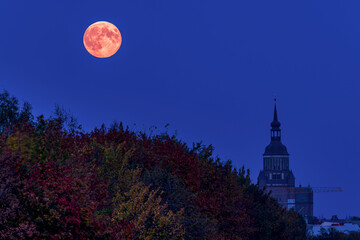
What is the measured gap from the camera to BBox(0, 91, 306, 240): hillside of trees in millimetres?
22672

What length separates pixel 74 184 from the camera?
24.3 metres

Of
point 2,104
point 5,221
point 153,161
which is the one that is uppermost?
point 2,104

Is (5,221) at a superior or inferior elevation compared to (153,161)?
inferior

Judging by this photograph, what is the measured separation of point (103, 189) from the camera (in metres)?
31.2

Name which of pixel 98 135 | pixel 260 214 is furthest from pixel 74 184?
pixel 260 214

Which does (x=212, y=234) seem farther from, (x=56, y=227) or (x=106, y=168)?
(x=56, y=227)

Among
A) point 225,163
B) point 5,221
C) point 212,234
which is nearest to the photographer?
point 5,221

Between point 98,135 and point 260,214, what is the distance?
3213 cm

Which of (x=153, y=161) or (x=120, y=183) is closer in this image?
(x=120, y=183)

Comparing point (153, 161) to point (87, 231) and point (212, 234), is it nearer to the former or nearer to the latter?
point (212, 234)

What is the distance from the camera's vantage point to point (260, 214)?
83000 mm

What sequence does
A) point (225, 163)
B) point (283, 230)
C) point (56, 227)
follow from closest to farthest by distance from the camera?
1. point (56, 227)
2. point (225, 163)
3. point (283, 230)

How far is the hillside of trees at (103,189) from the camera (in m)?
22.7

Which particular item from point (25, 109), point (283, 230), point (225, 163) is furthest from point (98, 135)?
point (283, 230)
